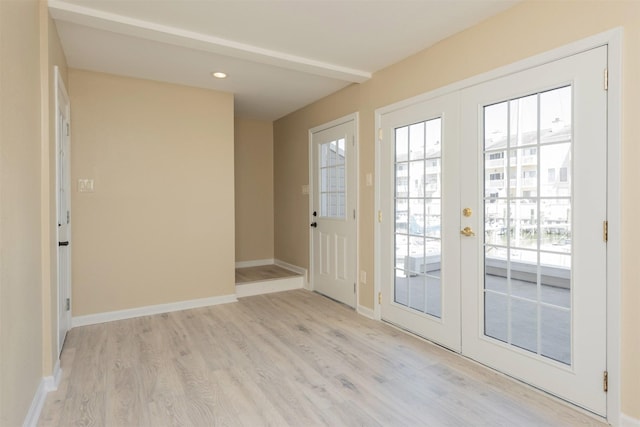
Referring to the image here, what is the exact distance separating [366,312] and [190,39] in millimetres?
2877

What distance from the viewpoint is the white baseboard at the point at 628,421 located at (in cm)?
183

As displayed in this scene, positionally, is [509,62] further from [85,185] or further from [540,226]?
[85,185]

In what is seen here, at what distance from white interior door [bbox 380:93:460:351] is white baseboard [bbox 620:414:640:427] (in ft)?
3.39

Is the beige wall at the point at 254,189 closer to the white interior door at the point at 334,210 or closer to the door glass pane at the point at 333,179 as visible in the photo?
the white interior door at the point at 334,210

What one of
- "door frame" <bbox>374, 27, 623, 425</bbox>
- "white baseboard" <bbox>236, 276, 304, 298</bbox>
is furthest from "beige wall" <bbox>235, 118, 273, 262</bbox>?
"door frame" <bbox>374, 27, 623, 425</bbox>

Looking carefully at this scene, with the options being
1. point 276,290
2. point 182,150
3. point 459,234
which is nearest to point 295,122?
point 182,150

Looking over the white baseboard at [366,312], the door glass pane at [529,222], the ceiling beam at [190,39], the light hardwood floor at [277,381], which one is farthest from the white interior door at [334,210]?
the door glass pane at [529,222]

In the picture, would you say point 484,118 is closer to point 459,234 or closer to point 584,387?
point 459,234

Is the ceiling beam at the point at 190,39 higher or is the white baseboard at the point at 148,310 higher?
the ceiling beam at the point at 190,39

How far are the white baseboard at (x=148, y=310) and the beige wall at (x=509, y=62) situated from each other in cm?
161

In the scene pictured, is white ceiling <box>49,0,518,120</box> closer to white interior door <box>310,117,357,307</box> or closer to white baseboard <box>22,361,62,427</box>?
white interior door <box>310,117,357,307</box>

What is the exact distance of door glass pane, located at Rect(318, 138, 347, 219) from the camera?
4.15 meters

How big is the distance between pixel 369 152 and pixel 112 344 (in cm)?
282

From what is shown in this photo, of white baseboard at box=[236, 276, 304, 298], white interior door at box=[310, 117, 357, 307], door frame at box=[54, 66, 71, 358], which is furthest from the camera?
white baseboard at box=[236, 276, 304, 298]
